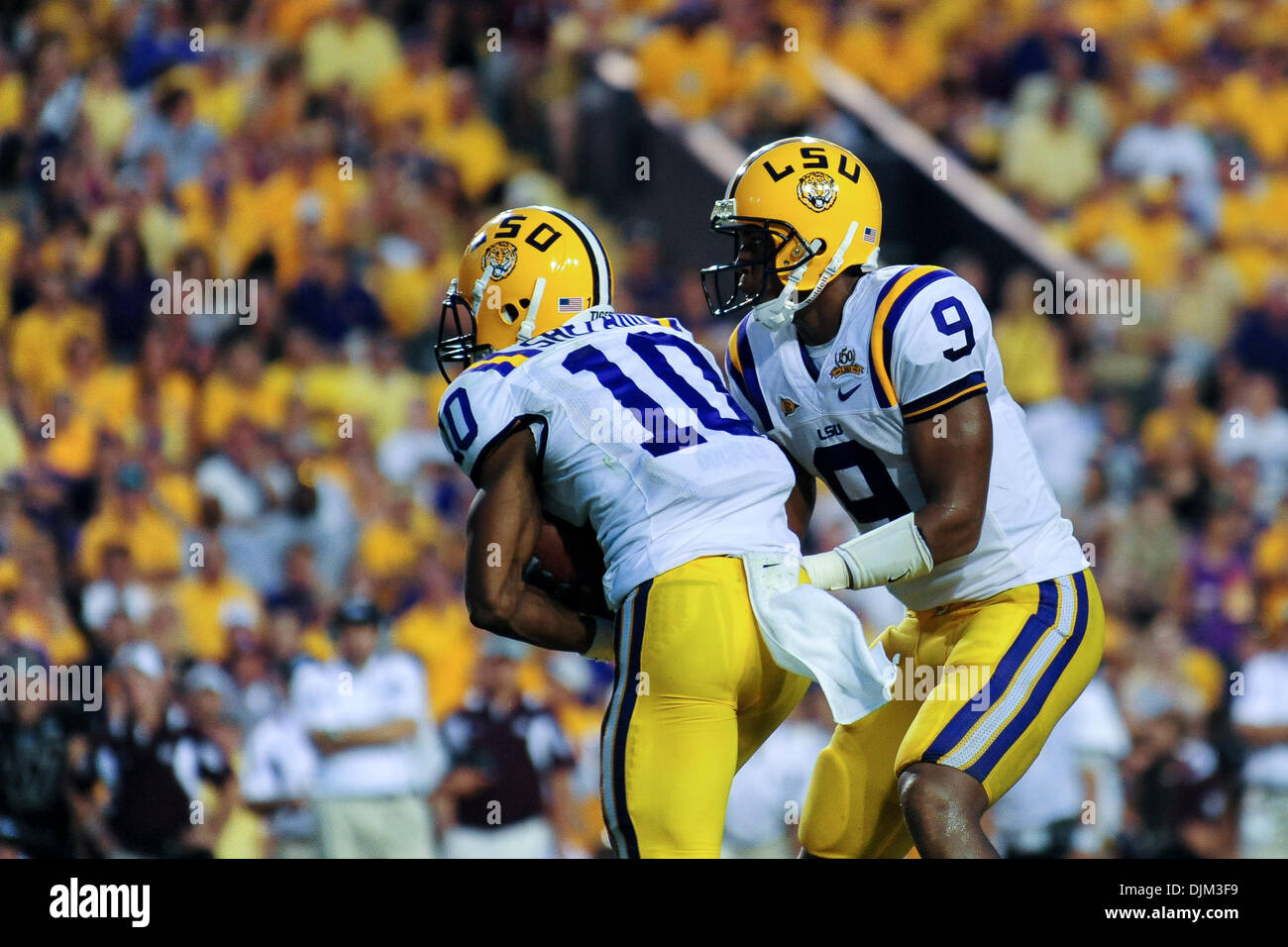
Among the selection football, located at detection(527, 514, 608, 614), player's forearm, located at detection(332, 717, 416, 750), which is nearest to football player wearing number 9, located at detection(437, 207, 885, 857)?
football, located at detection(527, 514, 608, 614)

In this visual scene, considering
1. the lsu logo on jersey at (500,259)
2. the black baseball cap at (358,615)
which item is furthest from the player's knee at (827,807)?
the black baseball cap at (358,615)

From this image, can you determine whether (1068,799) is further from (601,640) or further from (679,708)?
(679,708)

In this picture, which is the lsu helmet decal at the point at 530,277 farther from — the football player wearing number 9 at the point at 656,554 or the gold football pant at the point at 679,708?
the gold football pant at the point at 679,708

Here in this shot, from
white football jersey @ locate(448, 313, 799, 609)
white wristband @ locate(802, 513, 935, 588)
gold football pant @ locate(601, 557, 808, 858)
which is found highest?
white football jersey @ locate(448, 313, 799, 609)

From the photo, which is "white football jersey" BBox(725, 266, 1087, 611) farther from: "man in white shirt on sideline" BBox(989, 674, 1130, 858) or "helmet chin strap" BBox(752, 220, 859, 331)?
"man in white shirt on sideline" BBox(989, 674, 1130, 858)

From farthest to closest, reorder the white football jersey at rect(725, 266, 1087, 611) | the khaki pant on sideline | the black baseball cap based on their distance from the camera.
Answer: the black baseball cap
the khaki pant on sideline
the white football jersey at rect(725, 266, 1087, 611)

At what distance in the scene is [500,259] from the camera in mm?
4266

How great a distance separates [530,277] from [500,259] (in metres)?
0.09

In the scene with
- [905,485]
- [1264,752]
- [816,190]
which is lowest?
[1264,752]

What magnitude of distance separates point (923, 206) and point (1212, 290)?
173 cm

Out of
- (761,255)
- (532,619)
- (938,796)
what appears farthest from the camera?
(761,255)

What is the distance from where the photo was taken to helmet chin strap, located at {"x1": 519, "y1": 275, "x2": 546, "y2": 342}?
424cm

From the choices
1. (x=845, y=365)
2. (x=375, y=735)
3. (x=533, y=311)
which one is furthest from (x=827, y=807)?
(x=375, y=735)

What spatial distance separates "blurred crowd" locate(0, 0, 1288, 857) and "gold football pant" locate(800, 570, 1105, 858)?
277cm
